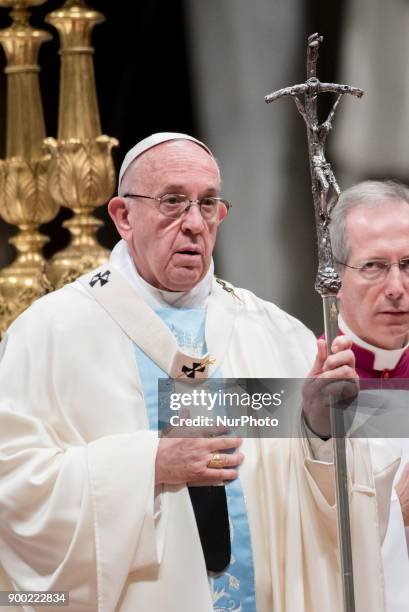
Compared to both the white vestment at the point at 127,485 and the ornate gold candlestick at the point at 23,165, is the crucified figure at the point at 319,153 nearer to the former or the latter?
the white vestment at the point at 127,485

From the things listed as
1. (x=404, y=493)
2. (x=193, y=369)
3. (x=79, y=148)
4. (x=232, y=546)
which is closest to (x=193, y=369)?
(x=193, y=369)

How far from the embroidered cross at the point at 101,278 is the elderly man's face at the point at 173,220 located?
130 mm

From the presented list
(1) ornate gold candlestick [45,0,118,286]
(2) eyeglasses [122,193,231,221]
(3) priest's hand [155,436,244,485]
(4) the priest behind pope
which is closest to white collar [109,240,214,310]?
(4) the priest behind pope

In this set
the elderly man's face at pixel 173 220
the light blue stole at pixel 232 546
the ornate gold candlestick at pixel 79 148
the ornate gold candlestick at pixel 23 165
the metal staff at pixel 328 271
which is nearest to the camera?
the metal staff at pixel 328 271

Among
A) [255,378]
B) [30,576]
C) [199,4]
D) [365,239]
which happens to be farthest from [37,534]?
[199,4]

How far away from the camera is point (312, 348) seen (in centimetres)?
508

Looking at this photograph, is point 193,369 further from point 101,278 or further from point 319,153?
point 319,153

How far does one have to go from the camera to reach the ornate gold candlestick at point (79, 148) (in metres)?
7.52

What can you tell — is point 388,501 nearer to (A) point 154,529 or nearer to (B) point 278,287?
→ (A) point 154,529

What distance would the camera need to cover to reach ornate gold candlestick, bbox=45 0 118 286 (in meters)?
7.52

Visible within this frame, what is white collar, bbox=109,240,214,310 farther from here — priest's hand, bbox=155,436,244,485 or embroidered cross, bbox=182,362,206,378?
priest's hand, bbox=155,436,244,485

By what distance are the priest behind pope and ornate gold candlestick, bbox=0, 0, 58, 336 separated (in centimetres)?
272

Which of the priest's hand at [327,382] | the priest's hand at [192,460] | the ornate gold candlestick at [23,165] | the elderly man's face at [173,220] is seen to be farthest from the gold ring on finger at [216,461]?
the ornate gold candlestick at [23,165]

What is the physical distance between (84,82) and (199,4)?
812 mm
